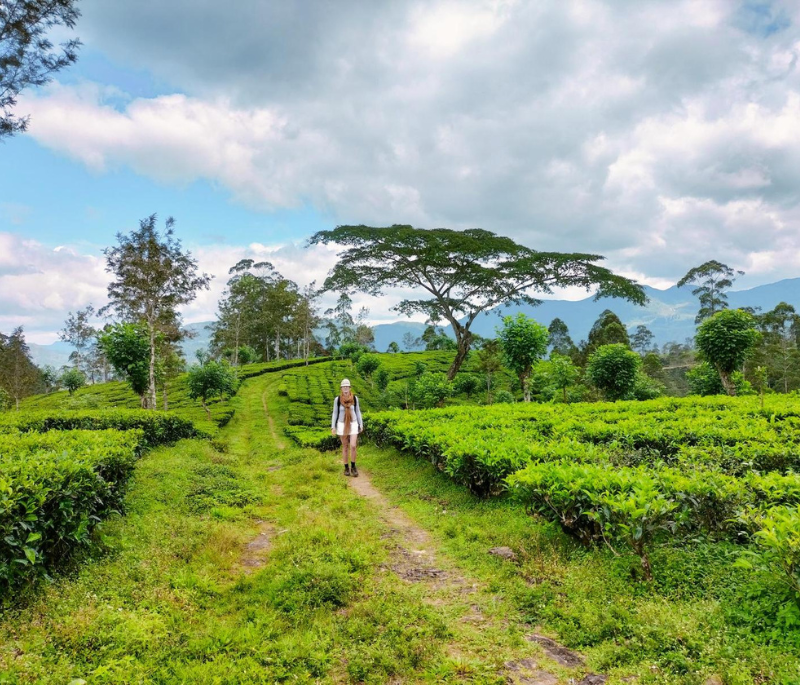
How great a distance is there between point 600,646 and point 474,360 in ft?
130

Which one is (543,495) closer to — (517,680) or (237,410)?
(517,680)

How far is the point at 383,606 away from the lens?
4215mm

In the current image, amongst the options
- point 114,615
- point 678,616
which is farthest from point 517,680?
point 114,615

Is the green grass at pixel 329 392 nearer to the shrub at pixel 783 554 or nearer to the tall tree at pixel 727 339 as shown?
the shrub at pixel 783 554

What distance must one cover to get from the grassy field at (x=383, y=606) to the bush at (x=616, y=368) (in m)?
14.9

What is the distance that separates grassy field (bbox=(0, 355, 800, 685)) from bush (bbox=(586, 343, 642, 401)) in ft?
48.8

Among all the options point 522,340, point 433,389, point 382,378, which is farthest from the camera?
point 382,378

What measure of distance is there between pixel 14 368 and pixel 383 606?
4360 centimetres

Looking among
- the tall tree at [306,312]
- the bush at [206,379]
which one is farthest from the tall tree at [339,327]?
the bush at [206,379]

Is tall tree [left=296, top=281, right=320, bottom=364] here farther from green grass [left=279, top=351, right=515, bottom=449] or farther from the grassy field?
the grassy field

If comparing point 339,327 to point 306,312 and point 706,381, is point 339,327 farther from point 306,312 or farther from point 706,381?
point 706,381

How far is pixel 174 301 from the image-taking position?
978 inches

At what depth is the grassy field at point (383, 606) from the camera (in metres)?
3.25

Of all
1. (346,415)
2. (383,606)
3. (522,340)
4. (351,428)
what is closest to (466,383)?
(522,340)
